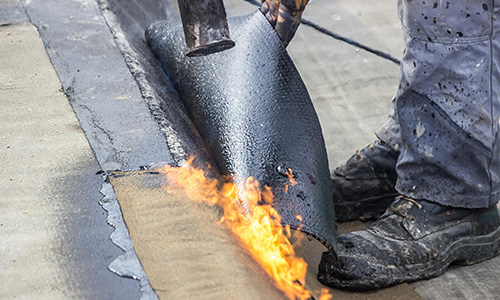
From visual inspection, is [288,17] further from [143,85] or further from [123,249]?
[123,249]

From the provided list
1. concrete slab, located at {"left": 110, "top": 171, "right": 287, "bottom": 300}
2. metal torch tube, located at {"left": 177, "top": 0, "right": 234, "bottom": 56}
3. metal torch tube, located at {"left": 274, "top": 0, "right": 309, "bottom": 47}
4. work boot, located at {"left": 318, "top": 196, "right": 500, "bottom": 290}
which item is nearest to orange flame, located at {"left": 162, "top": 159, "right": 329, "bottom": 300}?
concrete slab, located at {"left": 110, "top": 171, "right": 287, "bottom": 300}

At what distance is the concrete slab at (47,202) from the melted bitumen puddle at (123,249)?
0.05ft

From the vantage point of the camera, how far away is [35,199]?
63.7 inches

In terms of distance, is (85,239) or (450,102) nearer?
(85,239)

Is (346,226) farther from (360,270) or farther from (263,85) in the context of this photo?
(263,85)

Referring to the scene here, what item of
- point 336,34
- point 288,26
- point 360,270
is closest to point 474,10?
point 288,26

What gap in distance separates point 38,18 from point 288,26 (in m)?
1.16

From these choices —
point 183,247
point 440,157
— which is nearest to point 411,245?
point 440,157

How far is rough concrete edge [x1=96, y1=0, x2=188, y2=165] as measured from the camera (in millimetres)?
1832

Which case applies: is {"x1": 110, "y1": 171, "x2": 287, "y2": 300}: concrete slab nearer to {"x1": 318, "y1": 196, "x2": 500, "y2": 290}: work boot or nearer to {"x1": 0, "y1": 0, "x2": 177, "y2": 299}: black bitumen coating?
{"x1": 0, "y1": 0, "x2": 177, "y2": 299}: black bitumen coating

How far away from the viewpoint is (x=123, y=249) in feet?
4.77

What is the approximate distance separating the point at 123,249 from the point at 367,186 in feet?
3.43

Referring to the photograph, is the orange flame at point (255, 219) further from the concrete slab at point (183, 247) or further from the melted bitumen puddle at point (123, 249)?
the melted bitumen puddle at point (123, 249)

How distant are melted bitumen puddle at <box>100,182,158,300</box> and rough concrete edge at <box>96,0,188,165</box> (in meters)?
0.25
